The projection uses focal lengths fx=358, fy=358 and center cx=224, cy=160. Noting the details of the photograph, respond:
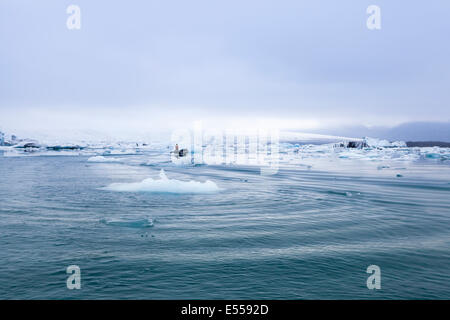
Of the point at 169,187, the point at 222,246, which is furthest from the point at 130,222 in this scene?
the point at 169,187

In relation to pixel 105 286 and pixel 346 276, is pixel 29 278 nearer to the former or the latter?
pixel 105 286

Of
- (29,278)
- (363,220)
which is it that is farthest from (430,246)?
(29,278)

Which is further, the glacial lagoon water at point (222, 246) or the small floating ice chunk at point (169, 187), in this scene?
the small floating ice chunk at point (169, 187)

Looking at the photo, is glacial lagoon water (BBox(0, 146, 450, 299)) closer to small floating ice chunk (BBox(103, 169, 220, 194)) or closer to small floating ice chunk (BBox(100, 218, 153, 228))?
small floating ice chunk (BBox(100, 218, 153, 228))

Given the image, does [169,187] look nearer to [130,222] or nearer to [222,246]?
[130,222]

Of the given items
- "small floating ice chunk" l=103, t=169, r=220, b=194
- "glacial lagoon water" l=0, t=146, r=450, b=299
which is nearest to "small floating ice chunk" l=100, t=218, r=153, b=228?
"glacial lagoon water" l=0, t=146, r=450, b=299

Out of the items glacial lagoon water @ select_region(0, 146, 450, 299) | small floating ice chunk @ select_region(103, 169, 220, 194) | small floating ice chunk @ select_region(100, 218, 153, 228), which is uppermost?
small floating ice chunk @ select_region(103, 169, 220, 194)

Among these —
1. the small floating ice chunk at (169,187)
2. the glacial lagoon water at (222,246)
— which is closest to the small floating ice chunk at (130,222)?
the glacial lagoon water at (222,246)

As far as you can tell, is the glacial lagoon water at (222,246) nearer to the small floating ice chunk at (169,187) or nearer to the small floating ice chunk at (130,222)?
the small floating ice chunk at (130,222)

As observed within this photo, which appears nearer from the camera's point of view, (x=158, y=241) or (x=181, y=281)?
(x=181, y=281)

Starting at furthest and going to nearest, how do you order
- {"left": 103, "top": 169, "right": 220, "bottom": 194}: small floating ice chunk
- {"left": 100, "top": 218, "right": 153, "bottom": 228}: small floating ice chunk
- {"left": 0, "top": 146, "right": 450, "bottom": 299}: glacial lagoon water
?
1. {"left": 103, "top": 169, "right": 220, "bottom": 194}: small floating ice chunk
2. {"left": 100, "top": 218, "right": 153, "bottom": 228}: small floating ice chunk
3. {"left": 0, "top": 146, "right": 450, "bottom": 299}: glacial lagoon water
